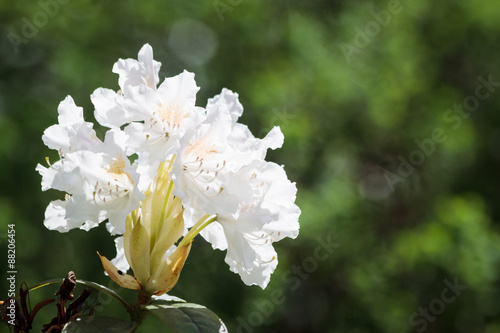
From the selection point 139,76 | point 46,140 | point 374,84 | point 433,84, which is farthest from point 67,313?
point 433,84

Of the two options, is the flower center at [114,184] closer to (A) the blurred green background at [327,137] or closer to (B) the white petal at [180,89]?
(B) the white petal at [180,89]

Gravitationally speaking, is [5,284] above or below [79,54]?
below

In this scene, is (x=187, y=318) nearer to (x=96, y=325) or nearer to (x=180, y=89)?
(x=96, y=325)

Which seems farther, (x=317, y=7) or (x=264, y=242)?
(x=317, y=7)

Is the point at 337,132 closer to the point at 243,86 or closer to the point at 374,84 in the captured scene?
the point at 374,84

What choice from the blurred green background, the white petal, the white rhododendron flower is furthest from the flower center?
the blurred green background

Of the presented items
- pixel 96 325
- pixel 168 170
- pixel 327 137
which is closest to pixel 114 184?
pixel 168 170

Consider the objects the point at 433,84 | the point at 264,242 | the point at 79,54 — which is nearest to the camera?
the point at 264,242

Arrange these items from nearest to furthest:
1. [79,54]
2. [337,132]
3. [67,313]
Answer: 1. [67,313]
2. [79,54]
3. [337,132]
